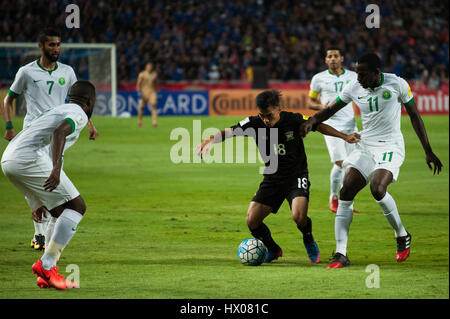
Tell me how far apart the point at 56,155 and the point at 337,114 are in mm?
6353

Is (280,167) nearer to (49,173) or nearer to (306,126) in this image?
(306,126)

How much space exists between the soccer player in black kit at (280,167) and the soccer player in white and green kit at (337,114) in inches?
146

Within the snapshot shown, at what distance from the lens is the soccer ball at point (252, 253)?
738 cm

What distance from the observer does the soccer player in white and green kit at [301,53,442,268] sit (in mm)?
7500

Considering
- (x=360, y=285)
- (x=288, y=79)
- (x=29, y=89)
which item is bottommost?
(x=360, y=285)

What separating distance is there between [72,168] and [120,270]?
948cm

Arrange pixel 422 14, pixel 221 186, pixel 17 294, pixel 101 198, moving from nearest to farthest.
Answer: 1. pixel 17 294
2. pixel 101 198
3. pixel 221 186
4. pixel 422 14

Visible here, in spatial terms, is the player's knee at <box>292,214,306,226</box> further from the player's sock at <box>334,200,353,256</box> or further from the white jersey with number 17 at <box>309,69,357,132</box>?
the white jersey with number 17 at <box>309,69,357,132</box>

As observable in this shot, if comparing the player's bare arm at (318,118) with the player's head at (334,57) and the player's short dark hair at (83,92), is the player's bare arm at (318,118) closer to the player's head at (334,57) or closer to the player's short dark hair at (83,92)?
the player's short dark hair at (83,92)

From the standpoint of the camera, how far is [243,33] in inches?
1441

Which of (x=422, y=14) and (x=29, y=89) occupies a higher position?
(x=422, y=14)

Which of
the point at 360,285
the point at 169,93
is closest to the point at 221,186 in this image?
the point at 360,285

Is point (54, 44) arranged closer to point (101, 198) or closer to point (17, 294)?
point (17, 294)

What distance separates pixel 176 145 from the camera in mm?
21125
